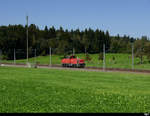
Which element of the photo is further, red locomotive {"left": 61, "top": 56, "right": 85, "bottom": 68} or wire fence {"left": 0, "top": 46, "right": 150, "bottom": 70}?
red locomotive {"left": 61, "top": 56, "right": 85, "bottom": 68}

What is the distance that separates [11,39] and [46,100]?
6213 cm

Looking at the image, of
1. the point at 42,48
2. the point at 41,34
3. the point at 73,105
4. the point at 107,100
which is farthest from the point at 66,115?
the point at 41,34

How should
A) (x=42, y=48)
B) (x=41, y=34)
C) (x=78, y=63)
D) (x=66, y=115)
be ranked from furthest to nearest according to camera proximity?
(x=41, y=34), (x=42, y=48), (x=78, y=63), (x=66, y=115)

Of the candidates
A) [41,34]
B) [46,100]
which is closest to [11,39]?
[41,34]

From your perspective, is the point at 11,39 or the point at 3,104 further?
the point at 11,39

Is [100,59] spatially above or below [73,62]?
above

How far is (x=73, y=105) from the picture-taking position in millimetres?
8062

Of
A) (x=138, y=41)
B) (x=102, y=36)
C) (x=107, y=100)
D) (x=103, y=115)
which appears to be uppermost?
(x=102, y=36)

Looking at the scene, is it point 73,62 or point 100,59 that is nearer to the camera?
point 73,62

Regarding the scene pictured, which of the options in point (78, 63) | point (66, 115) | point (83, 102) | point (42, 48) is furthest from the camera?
point (42, 48)

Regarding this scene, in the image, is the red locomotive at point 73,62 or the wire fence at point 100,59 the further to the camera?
the red locomotive at point 73,62

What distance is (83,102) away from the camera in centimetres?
859

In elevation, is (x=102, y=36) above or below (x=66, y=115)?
above

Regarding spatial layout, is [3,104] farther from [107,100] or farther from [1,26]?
[1,26]
